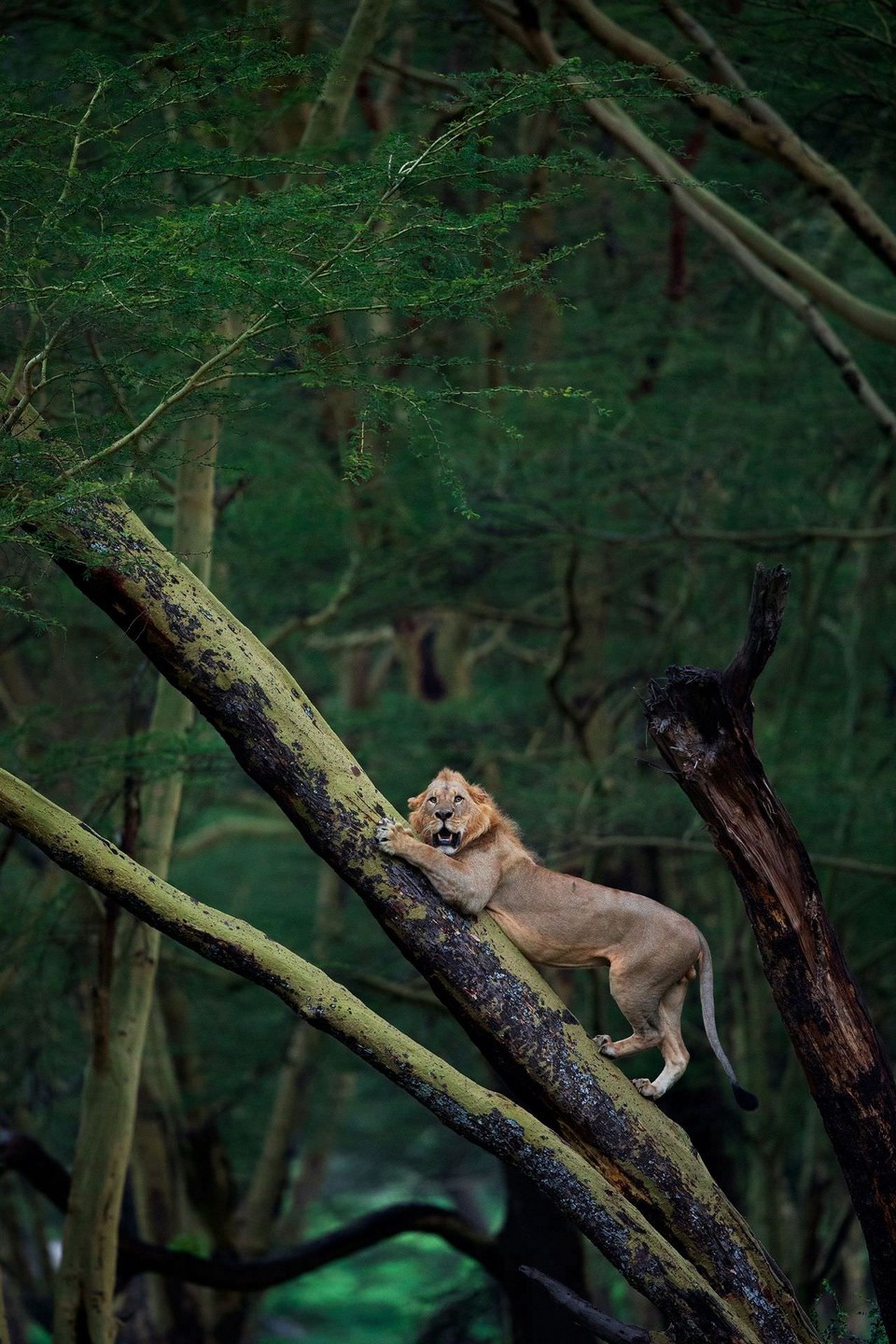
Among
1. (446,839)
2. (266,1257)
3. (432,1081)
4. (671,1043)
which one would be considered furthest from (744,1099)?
(266,1257)

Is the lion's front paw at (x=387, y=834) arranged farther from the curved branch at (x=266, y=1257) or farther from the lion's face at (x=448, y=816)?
the curved branch at (x=266, y=1257)

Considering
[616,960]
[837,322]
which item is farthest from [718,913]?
[616,960]

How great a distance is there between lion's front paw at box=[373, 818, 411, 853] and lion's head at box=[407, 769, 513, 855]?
40cm

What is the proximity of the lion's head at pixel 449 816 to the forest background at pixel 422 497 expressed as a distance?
720 millimetres

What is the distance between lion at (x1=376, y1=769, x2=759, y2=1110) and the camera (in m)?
6.20

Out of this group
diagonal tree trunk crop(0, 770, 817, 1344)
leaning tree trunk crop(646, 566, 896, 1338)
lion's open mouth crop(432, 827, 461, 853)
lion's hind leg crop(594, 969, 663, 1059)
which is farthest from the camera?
lion's hind leg crop(594, 969, 663, 1059)

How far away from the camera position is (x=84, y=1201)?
840 centimetres

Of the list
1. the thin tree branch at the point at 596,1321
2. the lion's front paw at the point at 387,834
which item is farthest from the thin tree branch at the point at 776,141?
the thin tree branch at the point at 596,1321

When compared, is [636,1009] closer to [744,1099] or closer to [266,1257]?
[744,1099]

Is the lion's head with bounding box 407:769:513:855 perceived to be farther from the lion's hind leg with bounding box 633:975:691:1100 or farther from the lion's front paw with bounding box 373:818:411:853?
the lion's hind leg with bounding box 633:975:691:1100

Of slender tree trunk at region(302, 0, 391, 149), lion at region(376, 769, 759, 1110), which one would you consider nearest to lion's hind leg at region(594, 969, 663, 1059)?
lion at region(376, 769, 759, 1110)

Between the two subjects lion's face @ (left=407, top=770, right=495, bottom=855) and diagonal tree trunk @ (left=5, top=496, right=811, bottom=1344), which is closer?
diagonal tree trunk @ (left=5, top=496, right=811, bottom=1344)

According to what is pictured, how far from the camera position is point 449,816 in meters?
6.18

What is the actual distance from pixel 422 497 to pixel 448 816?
8.47 m
